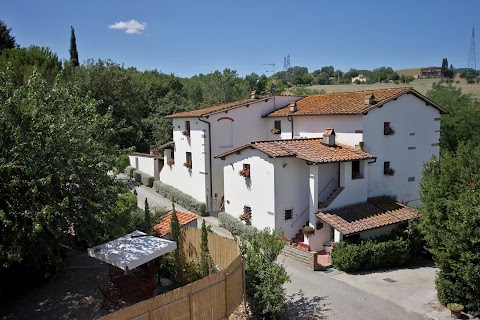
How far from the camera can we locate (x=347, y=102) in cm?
2708

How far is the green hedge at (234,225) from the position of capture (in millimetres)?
25000

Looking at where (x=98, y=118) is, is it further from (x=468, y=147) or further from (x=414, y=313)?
(x=468, y=147)

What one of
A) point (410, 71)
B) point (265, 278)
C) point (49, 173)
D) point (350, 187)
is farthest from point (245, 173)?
point (410, 71)

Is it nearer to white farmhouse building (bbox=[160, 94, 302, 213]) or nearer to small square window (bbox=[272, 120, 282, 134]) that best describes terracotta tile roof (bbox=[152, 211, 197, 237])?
white farmhouse building (bbox=[160, 94, 302, 213])

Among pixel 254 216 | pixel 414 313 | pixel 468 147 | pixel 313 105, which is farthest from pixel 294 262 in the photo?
pixel 313 105

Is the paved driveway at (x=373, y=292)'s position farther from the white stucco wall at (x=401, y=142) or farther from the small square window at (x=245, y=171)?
the white stucco wall at (x=401, y=142)

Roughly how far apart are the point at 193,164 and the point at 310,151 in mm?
11006

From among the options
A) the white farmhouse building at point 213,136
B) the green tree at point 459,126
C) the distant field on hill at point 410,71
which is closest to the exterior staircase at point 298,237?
the white farmhouse building at point 213,136

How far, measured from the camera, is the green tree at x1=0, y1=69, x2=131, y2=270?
38.3 ft

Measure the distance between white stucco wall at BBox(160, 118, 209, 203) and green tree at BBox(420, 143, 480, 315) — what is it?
16173mm

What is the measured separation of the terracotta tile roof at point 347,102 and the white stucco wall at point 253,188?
5943 millimetres

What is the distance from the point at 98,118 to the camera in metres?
14.5

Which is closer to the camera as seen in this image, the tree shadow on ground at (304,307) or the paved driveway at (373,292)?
the tree shadow on ground at (304,307)

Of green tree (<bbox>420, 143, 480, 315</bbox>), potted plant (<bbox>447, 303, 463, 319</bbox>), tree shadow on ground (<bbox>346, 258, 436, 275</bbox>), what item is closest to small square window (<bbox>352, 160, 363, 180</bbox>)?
tree shadow on ground (<bbox>346, 258, 436, 275</bbox>)
